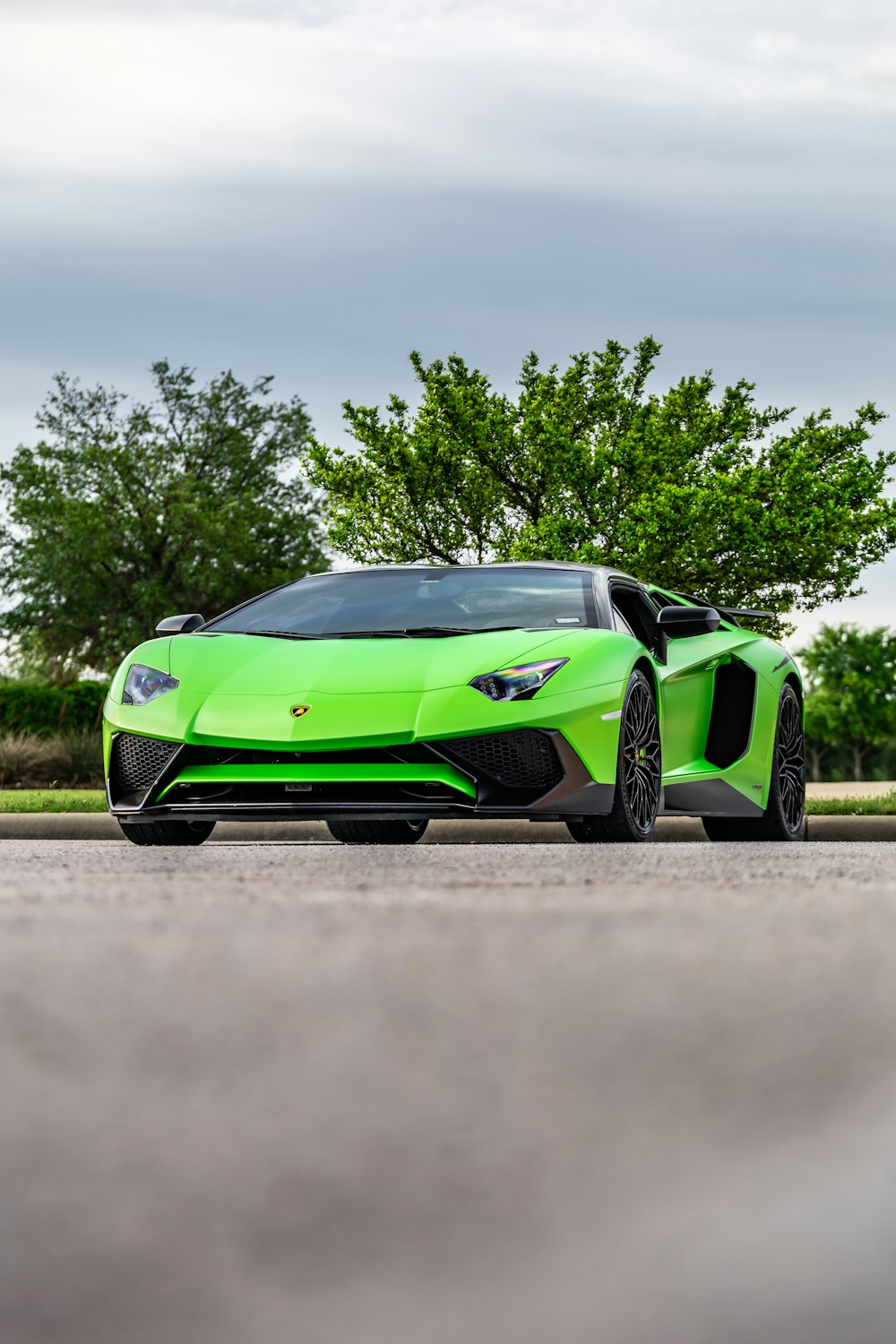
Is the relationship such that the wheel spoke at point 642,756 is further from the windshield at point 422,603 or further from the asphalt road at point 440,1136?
the asphalt road at point 440,1136

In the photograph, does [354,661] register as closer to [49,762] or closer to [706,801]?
[706,801]

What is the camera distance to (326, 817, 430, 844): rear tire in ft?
25.3

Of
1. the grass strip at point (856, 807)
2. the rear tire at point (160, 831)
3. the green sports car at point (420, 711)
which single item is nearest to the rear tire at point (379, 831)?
the green sports car at point (420, 711)

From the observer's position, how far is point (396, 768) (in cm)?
529

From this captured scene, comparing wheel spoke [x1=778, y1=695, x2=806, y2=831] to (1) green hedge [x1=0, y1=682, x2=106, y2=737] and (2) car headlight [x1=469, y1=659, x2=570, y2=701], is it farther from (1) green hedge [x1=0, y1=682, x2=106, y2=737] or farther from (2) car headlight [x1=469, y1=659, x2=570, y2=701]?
(1) green hedge [x1=0, y1=682, x2=106, y2=737]

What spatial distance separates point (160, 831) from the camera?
6.31 meters

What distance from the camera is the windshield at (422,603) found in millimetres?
6324

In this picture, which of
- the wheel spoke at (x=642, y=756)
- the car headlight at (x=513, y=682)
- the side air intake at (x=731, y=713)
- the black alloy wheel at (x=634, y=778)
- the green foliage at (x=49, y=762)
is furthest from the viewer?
the green foliage at (x=49, y=762)

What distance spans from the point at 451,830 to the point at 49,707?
14.8m

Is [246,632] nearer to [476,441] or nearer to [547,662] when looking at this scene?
[547,662]

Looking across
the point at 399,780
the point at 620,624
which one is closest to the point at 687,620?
the point at 620,624

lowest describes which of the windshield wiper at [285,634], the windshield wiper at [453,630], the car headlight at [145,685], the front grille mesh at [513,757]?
the front grille mesh at [513,757]

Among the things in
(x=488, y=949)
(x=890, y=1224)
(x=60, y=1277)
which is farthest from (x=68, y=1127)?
(x=890, y=1224)

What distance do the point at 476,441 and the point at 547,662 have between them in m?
20.6
